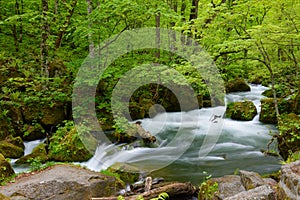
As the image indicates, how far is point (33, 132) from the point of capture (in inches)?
384

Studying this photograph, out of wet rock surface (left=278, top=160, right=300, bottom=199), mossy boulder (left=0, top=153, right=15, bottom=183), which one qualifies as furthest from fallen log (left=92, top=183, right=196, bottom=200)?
mossy boulder (left=0, top=153, right=15, bottom=183)

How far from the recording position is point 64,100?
11.0 metres

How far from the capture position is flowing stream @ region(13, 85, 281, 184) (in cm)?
750

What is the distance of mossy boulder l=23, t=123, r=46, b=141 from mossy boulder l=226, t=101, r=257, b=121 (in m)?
8.13

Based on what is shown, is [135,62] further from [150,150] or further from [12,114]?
[12,114]

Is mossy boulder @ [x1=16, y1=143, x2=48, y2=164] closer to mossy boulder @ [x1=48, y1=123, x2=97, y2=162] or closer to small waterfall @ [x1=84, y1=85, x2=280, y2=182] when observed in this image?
mossy boulder @ [x1=48, y1=123, x2=97, y2=162]

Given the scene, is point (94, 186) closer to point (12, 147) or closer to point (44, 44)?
point (12, 147)

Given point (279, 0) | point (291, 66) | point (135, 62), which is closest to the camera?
point (279, 0)

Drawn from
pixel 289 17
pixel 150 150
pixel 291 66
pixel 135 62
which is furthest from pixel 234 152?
pixel 135 62

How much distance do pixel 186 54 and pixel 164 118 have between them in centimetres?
384

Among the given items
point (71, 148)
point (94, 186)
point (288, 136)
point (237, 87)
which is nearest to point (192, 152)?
point (288, 136)

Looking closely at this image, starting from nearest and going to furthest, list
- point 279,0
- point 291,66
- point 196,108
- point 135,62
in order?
point 279,0 < point 291,66 < point 135,62 < point 196,108

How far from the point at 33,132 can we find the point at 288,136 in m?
8.56

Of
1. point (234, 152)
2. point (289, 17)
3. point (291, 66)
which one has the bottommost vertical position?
point (234, 152)
